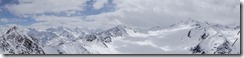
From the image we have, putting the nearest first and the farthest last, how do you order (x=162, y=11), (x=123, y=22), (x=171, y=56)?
(x=171, y=56) → (x=162, y=11) → (x=123, y=22)

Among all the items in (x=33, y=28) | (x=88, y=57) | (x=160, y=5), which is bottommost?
(x=88, y=57)

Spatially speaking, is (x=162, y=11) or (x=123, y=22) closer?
(x=162, y=11)

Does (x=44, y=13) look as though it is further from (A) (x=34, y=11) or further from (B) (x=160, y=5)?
(B) (x=160, y=5)

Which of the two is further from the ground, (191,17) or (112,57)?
(191,17)

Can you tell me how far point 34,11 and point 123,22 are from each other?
2.18 m

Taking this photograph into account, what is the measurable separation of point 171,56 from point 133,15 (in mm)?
1459

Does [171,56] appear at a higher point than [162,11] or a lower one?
lower

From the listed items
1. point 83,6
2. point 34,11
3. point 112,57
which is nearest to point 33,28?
point 34,11

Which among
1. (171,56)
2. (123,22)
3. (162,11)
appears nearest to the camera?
(171,56)

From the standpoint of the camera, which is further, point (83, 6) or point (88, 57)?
point (83, 6)

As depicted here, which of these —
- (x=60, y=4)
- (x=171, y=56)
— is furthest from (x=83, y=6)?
(x=171, y=56)

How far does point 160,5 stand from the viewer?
32.5 feet

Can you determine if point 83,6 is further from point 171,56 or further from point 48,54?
point 171,56

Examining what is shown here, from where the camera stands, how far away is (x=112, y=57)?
31.2 feet
